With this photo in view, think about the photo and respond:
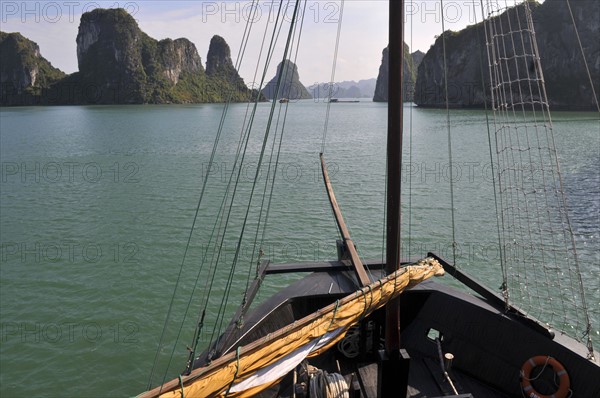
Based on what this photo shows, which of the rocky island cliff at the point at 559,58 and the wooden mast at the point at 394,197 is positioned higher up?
the rocky island cliff at the point at 559,58

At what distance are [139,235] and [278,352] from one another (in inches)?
598

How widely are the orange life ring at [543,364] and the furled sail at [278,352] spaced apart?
2.08 m

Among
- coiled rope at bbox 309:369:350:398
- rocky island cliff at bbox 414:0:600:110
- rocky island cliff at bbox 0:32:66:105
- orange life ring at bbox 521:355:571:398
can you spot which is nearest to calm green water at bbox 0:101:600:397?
coiled rope at bbox 309:369:350:398

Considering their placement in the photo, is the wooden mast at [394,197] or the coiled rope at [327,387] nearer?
the wooden mast at [394,197]

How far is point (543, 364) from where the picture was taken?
18.5ft

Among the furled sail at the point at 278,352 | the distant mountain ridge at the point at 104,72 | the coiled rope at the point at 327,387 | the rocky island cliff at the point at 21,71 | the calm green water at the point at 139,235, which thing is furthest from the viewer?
the distant mountain ridge at the point at 104,72

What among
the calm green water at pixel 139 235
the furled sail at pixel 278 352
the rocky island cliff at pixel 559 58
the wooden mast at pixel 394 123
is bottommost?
the calm green water at pixel 139 235

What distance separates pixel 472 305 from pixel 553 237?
40.6ft

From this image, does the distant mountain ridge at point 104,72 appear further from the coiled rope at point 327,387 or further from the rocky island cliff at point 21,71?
the coiled rope at point 327,387

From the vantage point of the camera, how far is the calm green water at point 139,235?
10.3 meters

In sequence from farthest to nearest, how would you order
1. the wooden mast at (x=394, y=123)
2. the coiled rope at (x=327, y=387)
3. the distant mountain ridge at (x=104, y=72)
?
the distant mountain ridge at (x=104, y=72) → the coiled rope at (x=327, y=387) → the wooden mast at (x=394, y=123)

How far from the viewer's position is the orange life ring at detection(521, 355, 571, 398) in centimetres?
543

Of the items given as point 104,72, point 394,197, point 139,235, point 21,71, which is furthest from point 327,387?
point 21,71

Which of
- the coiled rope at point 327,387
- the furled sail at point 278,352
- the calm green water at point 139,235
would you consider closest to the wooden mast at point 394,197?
the furled sail at point 278,352
